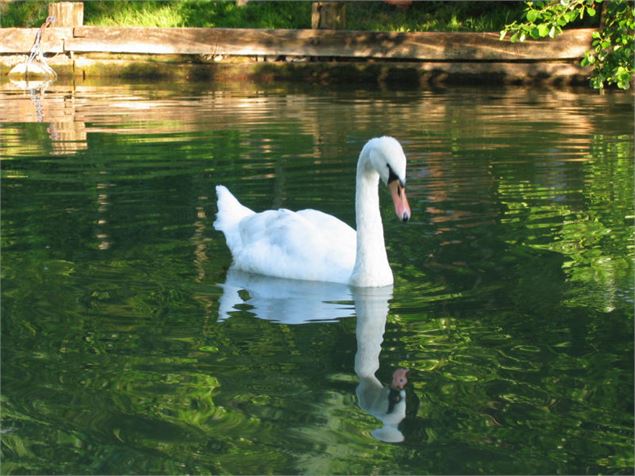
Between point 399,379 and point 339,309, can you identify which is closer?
point 399,379

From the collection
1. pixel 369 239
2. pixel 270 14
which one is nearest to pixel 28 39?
pixel 270 14

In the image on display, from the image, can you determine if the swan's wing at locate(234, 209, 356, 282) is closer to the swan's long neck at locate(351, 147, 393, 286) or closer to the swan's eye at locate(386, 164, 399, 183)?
the swan's long neck at locate(351, 147, 393, 286)

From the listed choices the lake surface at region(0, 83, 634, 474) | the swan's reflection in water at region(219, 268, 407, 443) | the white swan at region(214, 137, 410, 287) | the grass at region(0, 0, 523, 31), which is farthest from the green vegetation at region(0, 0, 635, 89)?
the swan's reflection in water at region(219, 268, 407, 443)

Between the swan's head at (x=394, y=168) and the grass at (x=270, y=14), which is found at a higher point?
the grass at (x=270, y=14)

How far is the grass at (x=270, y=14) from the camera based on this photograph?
74.1 feet

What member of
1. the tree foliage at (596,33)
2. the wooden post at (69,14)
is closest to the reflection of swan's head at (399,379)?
the tree foliage at (596,33)

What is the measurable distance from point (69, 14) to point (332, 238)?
665 inches

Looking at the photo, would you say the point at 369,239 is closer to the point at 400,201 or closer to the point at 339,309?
the point at 339,309

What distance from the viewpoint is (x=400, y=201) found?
20.3 feet

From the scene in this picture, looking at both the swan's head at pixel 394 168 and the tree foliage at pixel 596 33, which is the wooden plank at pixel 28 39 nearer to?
the tree foliage at pixel 596 33

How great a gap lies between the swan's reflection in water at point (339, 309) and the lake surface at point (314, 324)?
0.8 inches

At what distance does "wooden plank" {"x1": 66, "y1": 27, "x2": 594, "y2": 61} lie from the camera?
2062 cm

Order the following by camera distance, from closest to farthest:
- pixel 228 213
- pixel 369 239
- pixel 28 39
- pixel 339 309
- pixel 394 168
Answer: pixel 394 168
pixel 339 309
pixel 369 239
pixel 228 213
pixel 28 39

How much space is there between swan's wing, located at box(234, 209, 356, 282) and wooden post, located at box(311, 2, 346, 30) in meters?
14.6
